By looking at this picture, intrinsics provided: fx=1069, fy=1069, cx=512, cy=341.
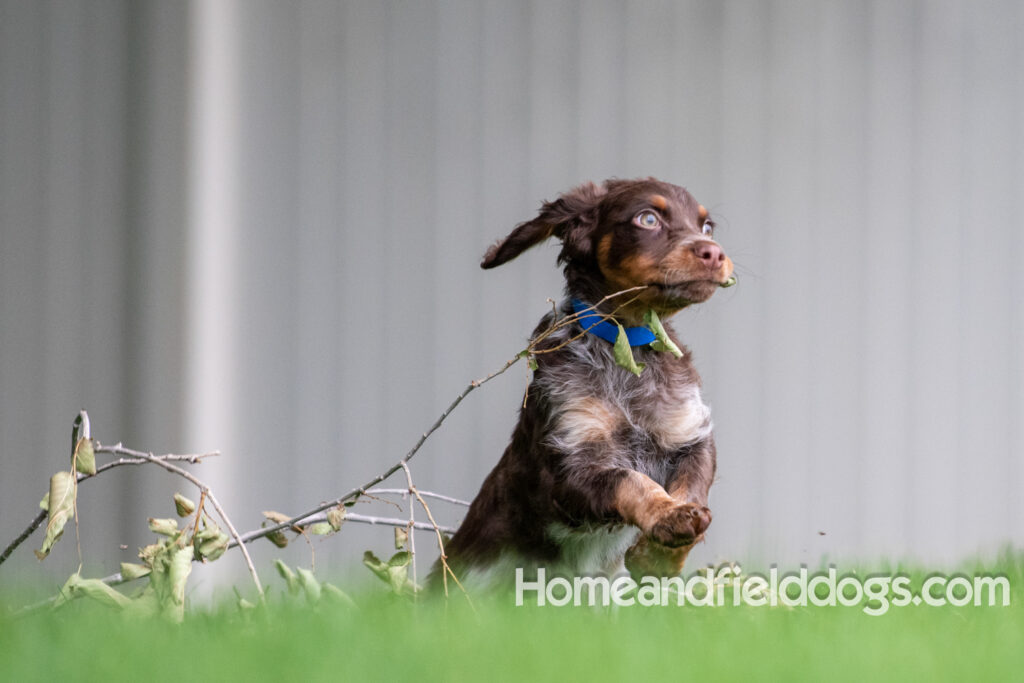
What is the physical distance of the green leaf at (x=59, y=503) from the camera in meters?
2.67

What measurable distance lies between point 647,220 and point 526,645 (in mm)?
1129

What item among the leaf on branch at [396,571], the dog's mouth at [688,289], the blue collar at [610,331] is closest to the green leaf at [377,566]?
the leaf on branch at [396,571]

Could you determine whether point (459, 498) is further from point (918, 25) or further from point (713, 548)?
point (918, 25)

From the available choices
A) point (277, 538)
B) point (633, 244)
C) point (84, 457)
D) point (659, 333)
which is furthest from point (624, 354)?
point (84, 457)

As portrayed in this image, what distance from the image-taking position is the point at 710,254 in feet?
8.27

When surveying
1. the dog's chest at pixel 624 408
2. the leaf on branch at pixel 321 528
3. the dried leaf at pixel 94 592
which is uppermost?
the dog's chest at pixel 624 408

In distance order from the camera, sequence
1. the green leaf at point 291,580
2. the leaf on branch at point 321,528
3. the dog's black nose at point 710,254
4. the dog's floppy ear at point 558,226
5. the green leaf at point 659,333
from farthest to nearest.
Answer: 1. the leaf on branch at point 321,528
2. the green leaf at point 291,580
3. the dog's floppy ear at point 558,226
4. the green leaf at point 659,333
5. the dog's black nose at point 710,254

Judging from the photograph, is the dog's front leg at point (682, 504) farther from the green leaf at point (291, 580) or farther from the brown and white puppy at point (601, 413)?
the green leaf at point (291, 580)

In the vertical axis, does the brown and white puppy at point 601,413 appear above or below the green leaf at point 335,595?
above

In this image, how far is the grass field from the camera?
6.09ft

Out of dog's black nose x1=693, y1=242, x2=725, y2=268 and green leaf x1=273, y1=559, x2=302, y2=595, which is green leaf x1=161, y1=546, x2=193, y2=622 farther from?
dog's black nose x1=693, y1=242, x2=725, y2=268

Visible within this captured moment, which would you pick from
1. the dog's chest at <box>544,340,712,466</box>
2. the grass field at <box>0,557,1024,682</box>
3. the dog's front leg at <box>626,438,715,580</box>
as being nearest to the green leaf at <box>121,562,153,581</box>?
the grass field at <box>0,557,1024,682</box>

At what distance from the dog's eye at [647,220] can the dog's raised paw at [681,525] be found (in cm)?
74

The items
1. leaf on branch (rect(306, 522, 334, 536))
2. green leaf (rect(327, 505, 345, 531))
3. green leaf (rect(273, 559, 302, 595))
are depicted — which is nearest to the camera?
green leaf (rect(273, 559, 302, 595))
